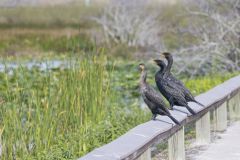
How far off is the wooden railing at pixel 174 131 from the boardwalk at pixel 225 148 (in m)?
0.14

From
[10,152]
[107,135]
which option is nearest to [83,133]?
[107,135]

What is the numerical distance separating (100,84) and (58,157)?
1.86 meters

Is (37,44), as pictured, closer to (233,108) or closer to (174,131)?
(233,108)

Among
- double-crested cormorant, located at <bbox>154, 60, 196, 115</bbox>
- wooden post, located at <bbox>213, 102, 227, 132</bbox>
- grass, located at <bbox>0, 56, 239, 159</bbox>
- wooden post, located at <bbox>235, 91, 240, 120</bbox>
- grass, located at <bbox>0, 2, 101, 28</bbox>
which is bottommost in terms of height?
grass, located at <bbox>0, 2, 101, 28</bbox>

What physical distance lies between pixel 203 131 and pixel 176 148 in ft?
3.27

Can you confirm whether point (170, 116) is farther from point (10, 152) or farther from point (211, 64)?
point (211, 64)

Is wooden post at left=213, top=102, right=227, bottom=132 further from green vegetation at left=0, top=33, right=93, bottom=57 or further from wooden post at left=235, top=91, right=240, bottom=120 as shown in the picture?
green vegetation at left=0, top=33, right=93, bottom=57

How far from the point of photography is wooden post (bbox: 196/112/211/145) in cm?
801

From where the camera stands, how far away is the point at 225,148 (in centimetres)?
772

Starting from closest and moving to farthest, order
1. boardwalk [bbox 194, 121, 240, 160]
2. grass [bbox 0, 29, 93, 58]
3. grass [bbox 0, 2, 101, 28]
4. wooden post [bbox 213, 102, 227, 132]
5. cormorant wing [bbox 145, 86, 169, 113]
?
cormorant wing [bbox 145, 86, 169, 113]
boardwalk [bbox 194, 121, 240, 160]
wooden post [bbox 213, 102, 227, 132]
grass [bbox 0, 29, 93, 58]
grass [bbox 0, 2, 101, 28]

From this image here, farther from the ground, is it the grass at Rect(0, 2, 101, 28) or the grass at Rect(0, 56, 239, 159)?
the grass at Rect(0, 56, 239, 159)

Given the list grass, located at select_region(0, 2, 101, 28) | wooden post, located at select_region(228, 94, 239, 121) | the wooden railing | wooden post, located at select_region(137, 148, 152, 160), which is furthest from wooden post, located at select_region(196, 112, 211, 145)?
grass, located at select_region(0, 2, 101, 28)

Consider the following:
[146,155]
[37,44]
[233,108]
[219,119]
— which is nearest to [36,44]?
[37,44]

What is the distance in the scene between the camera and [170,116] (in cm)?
689
